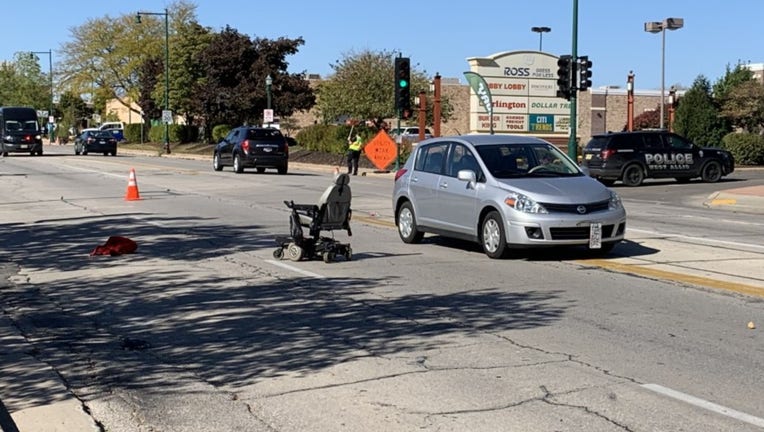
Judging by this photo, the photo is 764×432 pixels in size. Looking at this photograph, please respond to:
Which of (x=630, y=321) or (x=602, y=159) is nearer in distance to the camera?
(x=630, y=321)

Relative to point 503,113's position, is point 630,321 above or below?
below

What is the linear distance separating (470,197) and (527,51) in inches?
1385

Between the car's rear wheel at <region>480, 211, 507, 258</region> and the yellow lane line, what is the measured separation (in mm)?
1019

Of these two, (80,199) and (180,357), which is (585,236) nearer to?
(180,357)

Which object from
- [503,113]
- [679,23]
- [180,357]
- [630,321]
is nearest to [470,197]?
[630,321]

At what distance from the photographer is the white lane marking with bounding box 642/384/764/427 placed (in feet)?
18.5

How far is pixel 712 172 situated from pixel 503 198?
69.0 ft

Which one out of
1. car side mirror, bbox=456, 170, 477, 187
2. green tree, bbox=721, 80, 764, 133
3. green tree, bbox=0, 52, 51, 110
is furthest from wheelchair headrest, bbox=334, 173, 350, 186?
green tree, bbox=0, 52, 51, 110

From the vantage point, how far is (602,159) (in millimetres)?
29812

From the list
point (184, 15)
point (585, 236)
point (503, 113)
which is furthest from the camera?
point (184, 15)

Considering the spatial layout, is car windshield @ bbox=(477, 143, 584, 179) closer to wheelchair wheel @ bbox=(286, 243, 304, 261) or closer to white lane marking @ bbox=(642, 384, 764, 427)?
wheelchair wheel @ bbox=(286, 243, 304, 261)

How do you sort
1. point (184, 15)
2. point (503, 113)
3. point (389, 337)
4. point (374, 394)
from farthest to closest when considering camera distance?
point (184, 15) → point (503, 113) → point (389, 337) → point (374, 394)

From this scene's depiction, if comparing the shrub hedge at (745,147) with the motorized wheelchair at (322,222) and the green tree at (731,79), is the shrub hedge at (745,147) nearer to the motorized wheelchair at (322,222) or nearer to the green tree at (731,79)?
the green tree at (731,79)

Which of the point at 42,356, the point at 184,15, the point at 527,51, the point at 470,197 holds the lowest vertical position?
the point at 42,356
